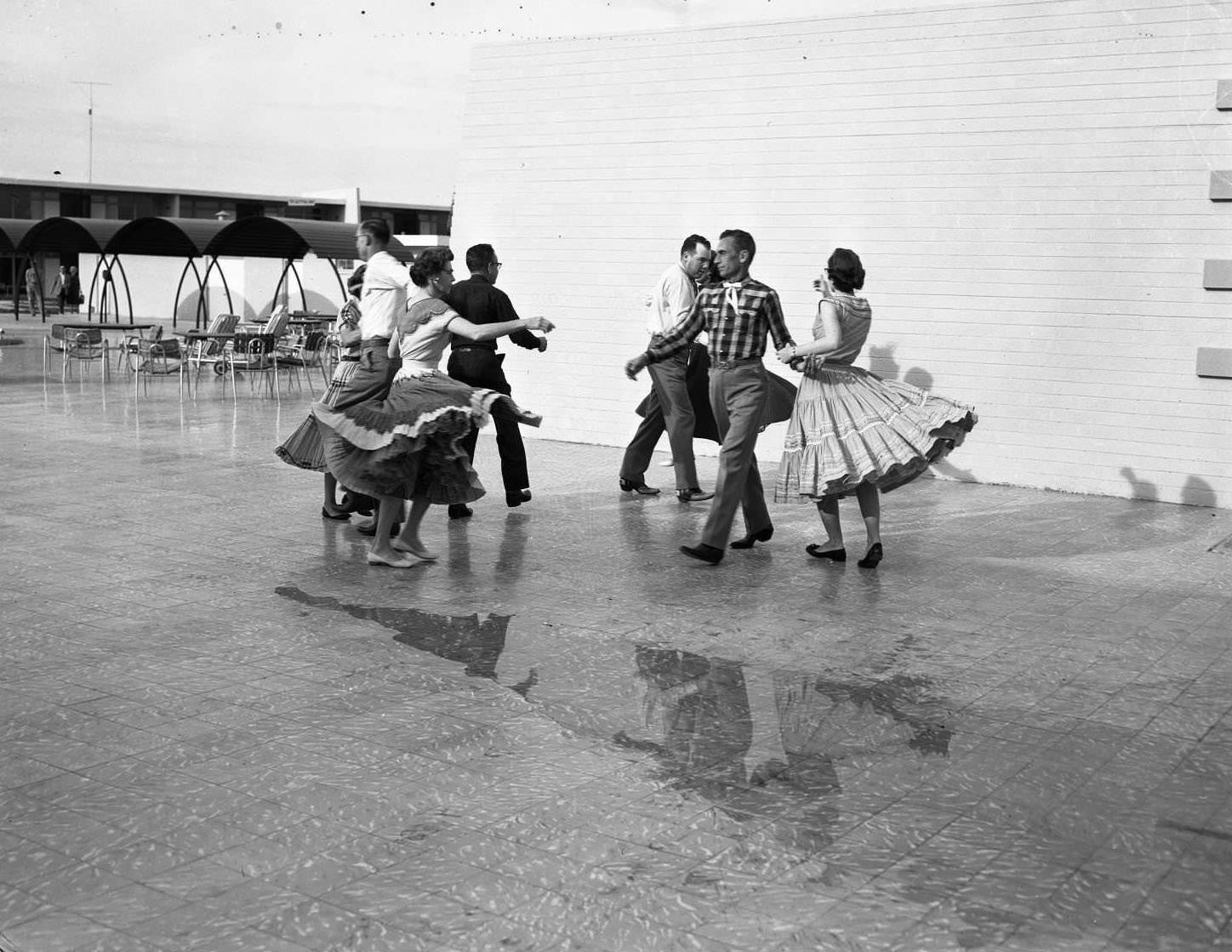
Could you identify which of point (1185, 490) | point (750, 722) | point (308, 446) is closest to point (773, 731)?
point (750, 722)

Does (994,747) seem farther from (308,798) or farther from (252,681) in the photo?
(252,681)

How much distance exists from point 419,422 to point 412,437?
9 cm

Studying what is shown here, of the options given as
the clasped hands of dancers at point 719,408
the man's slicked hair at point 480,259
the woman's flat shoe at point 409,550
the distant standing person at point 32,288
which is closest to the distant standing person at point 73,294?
the distant standing person at point 32,288

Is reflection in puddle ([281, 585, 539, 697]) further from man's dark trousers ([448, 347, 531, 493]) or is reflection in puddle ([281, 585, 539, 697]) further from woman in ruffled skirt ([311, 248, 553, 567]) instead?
man's dark trousers ([448, 347, 531, 493])

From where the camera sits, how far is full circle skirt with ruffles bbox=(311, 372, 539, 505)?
7320 millimetres

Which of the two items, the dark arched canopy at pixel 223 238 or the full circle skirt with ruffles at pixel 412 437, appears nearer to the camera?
the full circle skirt with ruffles at pixel 412 437

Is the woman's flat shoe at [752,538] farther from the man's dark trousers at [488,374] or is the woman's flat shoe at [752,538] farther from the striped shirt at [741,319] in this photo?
the man's dark trousers at [488,374]

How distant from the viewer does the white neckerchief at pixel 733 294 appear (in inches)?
311

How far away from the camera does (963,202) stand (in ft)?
39.1

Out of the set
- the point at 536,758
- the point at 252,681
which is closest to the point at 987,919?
the point at 536,758

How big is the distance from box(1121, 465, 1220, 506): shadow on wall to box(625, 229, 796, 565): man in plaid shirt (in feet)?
15.1

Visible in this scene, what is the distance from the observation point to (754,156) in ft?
42.5

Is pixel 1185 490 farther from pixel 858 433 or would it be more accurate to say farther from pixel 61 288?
pixel 61 288

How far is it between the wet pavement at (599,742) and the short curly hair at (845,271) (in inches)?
62.7
